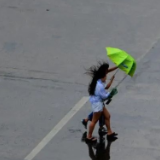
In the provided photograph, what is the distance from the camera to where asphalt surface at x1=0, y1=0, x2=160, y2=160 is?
12.0 meters

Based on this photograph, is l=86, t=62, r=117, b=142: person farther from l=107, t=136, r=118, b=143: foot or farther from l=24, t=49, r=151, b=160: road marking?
l=24, t=49, r=151, b=160: road marking

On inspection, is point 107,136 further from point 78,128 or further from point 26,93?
point 26,93

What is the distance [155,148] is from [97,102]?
50.5 inches

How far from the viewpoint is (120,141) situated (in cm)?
1209

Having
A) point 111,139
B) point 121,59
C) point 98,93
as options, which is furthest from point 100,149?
point 121,59

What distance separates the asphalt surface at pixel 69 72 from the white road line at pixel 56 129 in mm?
79

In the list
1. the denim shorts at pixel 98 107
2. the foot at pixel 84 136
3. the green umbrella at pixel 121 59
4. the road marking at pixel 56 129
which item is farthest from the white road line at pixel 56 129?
the green umbrella at pixel 121 59

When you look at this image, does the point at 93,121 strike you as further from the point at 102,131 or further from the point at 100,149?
the point at 100,149

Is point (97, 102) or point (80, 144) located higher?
point (97, 102)

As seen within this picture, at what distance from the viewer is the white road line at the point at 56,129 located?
458 inches

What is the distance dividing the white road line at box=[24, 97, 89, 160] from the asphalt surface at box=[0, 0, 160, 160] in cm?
8

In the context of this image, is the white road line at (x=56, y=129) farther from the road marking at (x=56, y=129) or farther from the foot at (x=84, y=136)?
the foot at (x=84, y=136)

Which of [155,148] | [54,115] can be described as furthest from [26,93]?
[155,148]

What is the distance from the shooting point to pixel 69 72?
15.2 metres
